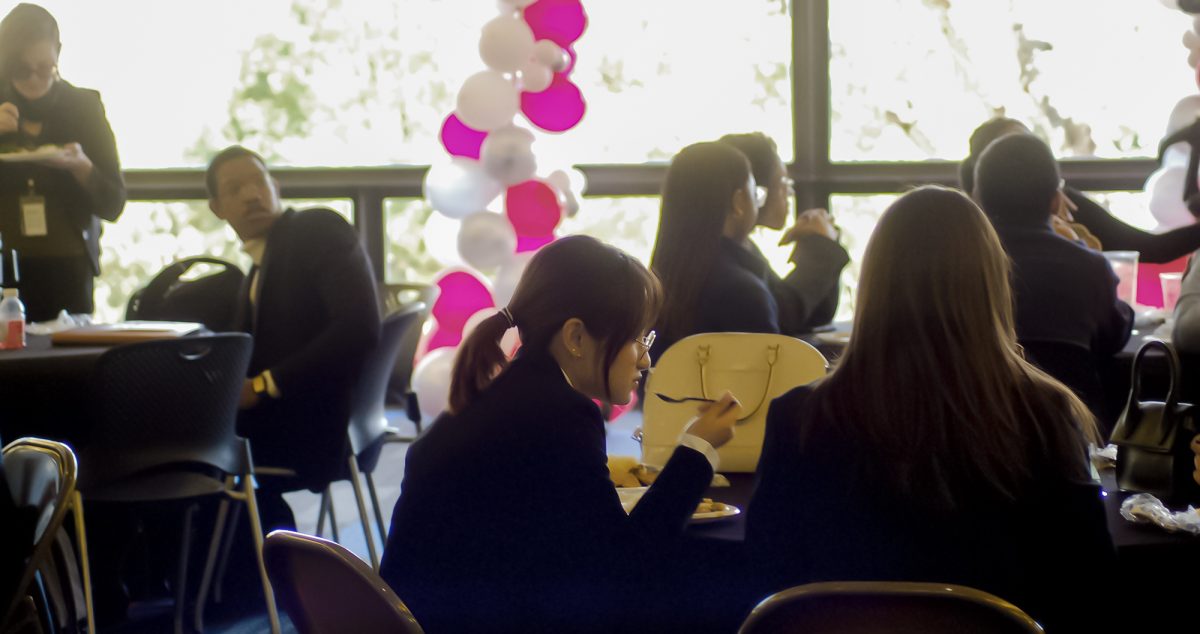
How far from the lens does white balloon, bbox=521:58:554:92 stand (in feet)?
16.4

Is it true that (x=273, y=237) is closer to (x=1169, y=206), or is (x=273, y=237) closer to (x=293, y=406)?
(x=293, y=406)

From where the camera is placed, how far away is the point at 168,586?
372 centimetres

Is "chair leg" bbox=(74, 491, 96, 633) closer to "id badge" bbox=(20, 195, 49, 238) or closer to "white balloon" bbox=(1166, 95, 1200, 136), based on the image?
"id badge" bbox=(20, 195, 49, 238)

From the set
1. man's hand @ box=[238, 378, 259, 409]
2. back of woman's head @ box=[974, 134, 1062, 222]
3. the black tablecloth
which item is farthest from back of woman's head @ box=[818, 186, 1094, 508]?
the black tablecloth

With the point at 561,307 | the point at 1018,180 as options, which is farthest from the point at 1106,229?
the point at 561,307

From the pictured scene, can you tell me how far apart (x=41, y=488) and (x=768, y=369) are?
4.13ft

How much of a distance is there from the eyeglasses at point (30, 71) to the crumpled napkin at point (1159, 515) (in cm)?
364

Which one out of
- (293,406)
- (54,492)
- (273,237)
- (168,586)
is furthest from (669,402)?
(168,586)

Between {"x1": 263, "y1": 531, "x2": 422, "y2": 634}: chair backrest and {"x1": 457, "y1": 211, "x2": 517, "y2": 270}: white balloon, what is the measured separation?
347 centimetres

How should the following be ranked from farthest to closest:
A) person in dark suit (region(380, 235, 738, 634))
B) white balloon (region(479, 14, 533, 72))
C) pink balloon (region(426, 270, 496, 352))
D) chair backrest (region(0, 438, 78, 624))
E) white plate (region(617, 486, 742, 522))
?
pink balloon (region(426, 270, 496, 352)), white balloon (region(479, 14, 533, 72)), chair backrest (region(0, 438, 78, 624)), white plate (region(617, 486, 742, 522)), person in dark suit (region(380, 235, 738, 634))

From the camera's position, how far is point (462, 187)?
5.00 metres

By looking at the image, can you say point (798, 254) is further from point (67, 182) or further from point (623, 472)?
point (67, 182)

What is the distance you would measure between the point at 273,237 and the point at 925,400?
93.6 inches

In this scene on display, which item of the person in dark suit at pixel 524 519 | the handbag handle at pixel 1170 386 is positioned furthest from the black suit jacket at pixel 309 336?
the handbag handle at pixel 1170 386
